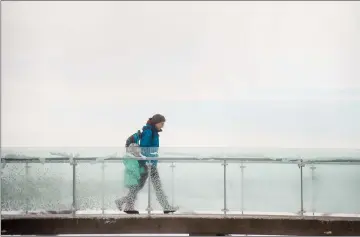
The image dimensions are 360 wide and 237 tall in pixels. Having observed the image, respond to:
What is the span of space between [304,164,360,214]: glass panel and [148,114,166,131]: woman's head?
1.86m

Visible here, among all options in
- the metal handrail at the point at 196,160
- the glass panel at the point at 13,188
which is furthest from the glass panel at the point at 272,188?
the glass panel at the point at 13,188

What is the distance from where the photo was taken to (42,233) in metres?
5.40

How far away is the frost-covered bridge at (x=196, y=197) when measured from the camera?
5293mm

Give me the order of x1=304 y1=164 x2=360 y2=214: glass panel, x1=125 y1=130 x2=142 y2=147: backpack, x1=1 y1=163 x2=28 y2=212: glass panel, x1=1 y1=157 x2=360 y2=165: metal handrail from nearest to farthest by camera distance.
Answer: x1=1 y1=157 x2=360 y2=165: metal handrail → x1=304 y1=164 x2=360 y2=214: glass panel → x1=125 y1=130 x2=142 y2=147: backpack → x1=1 y1=163 x2=28 y2=212: glass panel

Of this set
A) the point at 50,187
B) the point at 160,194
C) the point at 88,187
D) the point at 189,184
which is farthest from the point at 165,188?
the point at 50,187

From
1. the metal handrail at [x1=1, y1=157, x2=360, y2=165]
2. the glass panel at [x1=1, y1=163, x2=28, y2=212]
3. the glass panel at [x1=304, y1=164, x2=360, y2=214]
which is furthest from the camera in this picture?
the glass panel at [x1=1, y1=163, x2=28, y2=212]

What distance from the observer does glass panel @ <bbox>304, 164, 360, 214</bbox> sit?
17.4 feet

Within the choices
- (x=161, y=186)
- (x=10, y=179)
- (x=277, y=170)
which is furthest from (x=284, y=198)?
(x=10, y=179)

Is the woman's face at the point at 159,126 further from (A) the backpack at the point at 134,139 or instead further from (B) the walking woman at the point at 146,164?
(A) the backpack at the point at 134,139

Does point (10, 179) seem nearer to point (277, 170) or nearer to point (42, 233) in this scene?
point (42, 233)

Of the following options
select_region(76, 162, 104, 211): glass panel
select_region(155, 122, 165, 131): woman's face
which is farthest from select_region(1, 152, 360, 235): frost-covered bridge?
select_region(155, 122, 165, 131): woman's face

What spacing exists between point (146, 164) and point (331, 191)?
2.32 meters

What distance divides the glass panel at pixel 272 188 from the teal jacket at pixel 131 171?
52.9 inches

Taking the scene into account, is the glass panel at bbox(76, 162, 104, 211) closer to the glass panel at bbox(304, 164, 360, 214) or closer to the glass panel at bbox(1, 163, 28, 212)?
the glass panel at bbox(1, 163, 28, 212)
